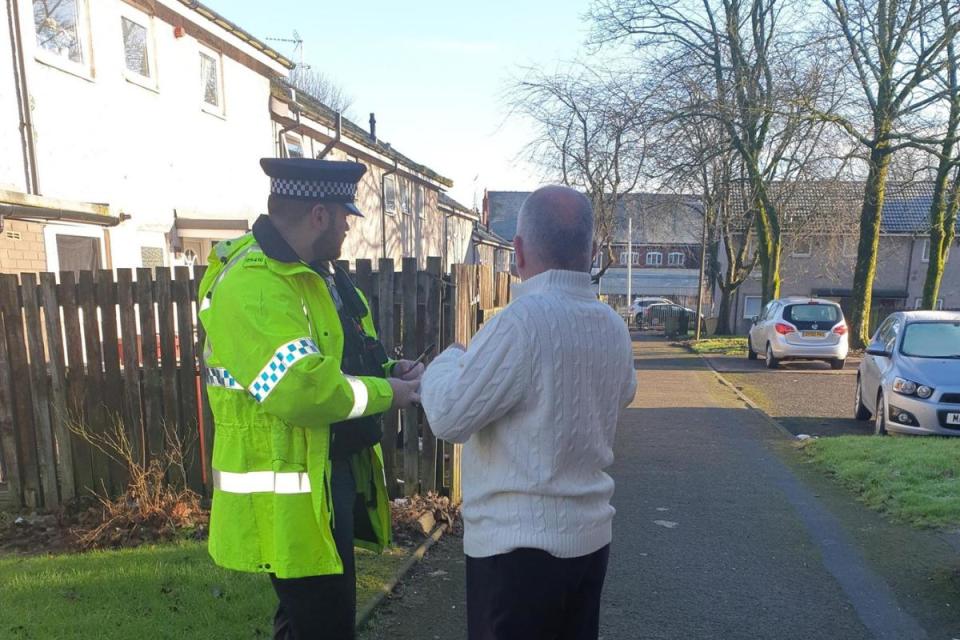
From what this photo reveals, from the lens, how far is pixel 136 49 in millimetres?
8078

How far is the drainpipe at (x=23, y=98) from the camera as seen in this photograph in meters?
6.13

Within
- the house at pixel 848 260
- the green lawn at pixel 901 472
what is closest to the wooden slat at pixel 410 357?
the green lawn at pixel 901 472

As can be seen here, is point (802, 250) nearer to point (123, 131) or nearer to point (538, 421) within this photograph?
point (123, 131)

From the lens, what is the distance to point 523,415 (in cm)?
180

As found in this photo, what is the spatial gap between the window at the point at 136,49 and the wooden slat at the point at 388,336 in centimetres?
564

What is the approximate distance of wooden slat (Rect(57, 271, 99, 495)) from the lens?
4.43m

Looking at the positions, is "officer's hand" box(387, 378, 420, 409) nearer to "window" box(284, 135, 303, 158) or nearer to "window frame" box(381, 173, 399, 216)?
"window" box(284, 135, 303, 158)

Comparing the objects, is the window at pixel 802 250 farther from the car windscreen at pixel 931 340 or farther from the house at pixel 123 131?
the house at pixel 123 131

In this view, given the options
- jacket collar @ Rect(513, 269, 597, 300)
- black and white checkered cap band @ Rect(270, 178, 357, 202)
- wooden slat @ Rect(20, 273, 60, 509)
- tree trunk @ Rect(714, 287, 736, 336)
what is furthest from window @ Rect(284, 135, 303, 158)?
tree trunk @ Rect(714, 287, 736, 336)

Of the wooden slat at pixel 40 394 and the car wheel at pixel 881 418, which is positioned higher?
the wooden slat at pixel 40 394

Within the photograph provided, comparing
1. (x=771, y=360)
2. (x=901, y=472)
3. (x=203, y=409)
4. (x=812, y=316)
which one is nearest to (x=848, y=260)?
(x=812, y=316)

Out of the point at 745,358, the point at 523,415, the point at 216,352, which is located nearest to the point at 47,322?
the point at 216,352

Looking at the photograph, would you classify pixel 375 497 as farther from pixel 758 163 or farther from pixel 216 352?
pixel 758 163

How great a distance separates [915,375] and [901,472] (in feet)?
6.35
